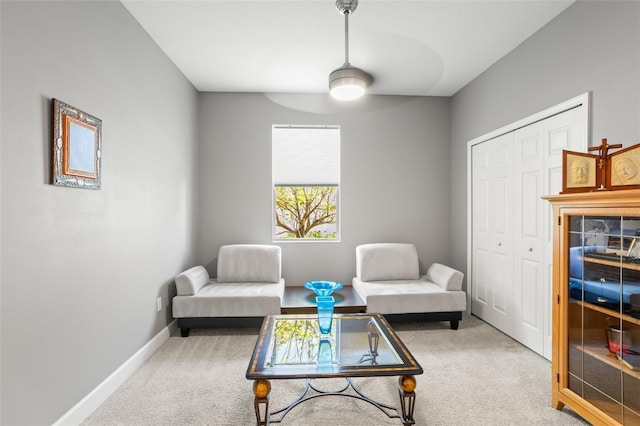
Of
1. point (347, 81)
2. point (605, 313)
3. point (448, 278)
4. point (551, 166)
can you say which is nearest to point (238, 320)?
point (448, 278)

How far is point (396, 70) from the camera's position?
381cm

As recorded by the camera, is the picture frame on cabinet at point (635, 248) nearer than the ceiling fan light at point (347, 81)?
Yes

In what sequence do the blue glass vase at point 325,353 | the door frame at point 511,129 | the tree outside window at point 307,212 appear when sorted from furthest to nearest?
the tree outside window at point 307,212 → the door frame at point 511,129 → the blue glass vase at point 325,353

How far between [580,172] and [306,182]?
3.07 m

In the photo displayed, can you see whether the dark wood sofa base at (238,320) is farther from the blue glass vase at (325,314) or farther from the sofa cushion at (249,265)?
the blue glass vase at (325,314)

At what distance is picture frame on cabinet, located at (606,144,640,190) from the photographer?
172cm

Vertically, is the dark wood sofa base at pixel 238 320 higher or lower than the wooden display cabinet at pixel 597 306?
lower

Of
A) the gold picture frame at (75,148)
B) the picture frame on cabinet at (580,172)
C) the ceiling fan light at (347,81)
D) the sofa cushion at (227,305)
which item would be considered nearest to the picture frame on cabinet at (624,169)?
the picture frame on cabinet at (580,172)

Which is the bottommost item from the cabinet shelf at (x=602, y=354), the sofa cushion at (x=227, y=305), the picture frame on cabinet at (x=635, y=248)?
the sofa cushion at (x=227, y=305)

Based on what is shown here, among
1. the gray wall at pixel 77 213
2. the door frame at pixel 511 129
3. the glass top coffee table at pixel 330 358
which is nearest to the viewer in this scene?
the gray wall at pixel 77 213

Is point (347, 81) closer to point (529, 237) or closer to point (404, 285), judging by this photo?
point (529, 237)

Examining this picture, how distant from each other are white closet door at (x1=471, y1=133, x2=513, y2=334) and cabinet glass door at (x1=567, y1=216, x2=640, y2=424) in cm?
146

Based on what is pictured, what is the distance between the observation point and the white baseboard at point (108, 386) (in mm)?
2027

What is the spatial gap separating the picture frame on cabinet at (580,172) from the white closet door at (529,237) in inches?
39.4
